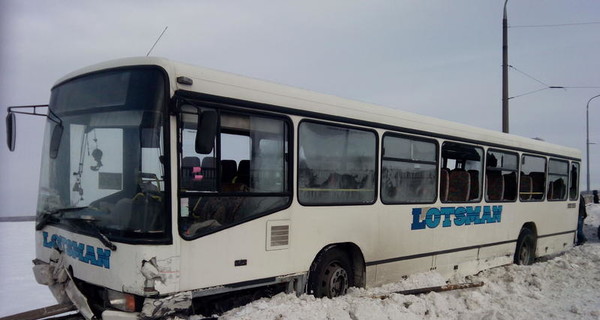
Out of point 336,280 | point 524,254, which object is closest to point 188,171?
point 336,280

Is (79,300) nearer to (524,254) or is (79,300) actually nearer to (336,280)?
(336,280)

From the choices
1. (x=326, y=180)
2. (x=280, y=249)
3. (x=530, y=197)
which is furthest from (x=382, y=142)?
(x=530, y=197)

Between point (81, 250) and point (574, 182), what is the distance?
13105mm

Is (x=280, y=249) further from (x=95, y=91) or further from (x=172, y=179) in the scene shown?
(x=95, y=91)

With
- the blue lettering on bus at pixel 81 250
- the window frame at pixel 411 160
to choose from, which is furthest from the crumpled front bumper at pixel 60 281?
the window frame at pixel 411 160

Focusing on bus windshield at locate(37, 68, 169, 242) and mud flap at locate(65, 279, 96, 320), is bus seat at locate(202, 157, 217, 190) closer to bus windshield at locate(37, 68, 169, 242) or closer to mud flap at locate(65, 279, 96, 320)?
bus windshield at locate(37, 68, 169, 242)

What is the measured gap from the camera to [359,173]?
6.79 meters

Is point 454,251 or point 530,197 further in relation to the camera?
point 530,197

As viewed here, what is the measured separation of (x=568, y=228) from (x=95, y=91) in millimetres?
12834

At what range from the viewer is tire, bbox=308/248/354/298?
20.0 ft

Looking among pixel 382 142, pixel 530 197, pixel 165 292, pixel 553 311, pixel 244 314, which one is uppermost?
pixel 382 142

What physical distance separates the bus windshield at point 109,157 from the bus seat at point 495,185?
719 centimetres

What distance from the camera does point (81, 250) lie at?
16.4 feet

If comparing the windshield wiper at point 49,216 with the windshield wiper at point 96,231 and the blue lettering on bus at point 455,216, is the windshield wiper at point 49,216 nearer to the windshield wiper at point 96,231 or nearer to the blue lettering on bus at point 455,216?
the windshield wiper at point 96,231
